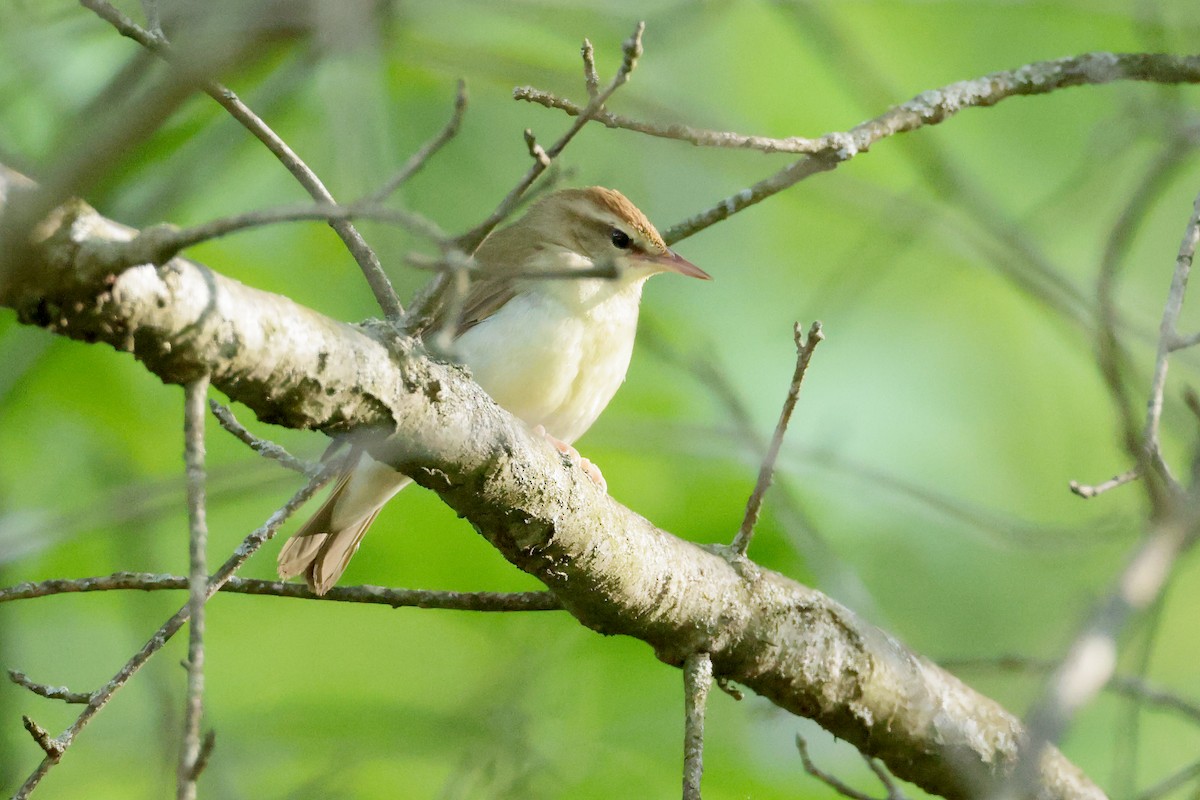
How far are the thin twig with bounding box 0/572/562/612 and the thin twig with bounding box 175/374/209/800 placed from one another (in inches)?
53.8

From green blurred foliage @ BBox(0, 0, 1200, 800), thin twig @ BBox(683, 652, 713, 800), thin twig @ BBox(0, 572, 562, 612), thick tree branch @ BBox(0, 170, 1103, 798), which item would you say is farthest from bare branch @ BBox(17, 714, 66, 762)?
thin twig @ BBox(683, 652, 713, 800)

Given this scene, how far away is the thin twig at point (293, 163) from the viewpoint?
2.40 m

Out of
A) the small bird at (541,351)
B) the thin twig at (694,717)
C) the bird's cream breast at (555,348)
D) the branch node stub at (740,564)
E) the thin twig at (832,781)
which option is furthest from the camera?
the bird's cream breast at (555,348)

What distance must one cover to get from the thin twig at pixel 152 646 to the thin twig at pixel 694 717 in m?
1.01

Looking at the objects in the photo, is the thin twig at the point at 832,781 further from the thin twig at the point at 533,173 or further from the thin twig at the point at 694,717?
the thin twig at the point at 533,173

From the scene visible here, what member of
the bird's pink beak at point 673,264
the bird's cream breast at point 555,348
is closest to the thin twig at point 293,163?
the bird's cream breast at point 555,348

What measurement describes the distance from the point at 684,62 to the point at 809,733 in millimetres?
4007

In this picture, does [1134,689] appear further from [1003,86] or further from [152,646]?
[152,646]

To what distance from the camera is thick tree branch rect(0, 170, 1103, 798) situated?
5.62ft

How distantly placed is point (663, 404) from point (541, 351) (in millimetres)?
2118

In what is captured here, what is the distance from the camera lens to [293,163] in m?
2.62

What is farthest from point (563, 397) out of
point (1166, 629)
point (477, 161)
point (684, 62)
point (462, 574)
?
point (1166, 629)

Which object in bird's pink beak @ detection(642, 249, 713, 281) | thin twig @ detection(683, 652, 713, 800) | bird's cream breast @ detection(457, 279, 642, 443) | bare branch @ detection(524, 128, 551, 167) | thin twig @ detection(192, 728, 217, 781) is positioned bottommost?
thin twig @ detection(192, 728, 217, 781)

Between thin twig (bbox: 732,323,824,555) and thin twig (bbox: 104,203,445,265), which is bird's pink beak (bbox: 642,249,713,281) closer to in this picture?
thin twig (bbox: 732,323,824,555)
